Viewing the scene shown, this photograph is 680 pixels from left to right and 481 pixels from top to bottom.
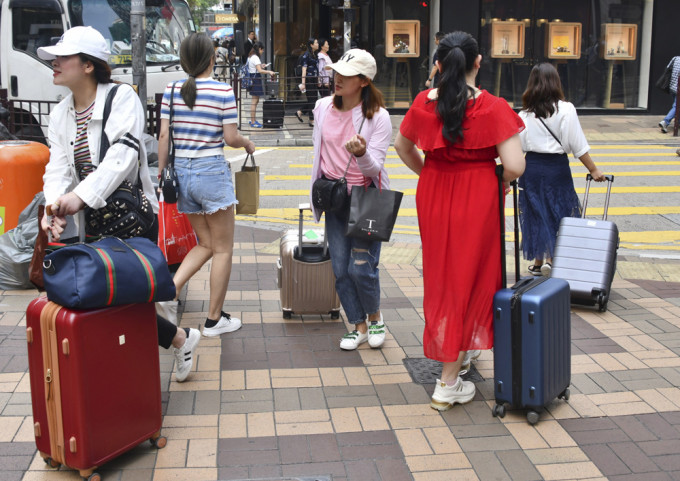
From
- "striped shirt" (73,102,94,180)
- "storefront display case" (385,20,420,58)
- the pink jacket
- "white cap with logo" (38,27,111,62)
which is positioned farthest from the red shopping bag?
"storefront display case" (385,20,420,58)

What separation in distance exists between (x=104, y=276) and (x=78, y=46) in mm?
1182

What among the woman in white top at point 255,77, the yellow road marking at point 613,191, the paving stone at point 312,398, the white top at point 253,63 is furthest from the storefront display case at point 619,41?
the paving stone at point 312,398

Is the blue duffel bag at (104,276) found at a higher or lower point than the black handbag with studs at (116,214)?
lower

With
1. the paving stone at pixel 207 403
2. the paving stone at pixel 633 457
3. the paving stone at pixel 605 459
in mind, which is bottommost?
the paving stone at pixel 605 459

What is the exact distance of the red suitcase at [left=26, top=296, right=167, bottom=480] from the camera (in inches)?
139

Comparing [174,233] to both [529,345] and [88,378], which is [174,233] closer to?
[88,378]

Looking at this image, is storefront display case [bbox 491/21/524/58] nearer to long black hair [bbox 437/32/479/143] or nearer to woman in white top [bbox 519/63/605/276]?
woman in white top [bbox 519/63/605/276]

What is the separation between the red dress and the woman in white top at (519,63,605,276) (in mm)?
2364

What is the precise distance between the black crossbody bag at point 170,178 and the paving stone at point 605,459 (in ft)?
9.13

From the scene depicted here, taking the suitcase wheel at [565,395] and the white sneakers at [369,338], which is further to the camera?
the white sneakers at [369,338]

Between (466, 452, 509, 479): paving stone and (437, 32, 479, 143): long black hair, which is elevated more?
(437, 32, 479, 143): long black hair

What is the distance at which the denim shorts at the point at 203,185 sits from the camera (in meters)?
5.21

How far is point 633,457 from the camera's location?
3996mm

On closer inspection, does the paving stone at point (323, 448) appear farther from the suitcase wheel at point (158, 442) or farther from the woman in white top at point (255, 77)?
the woman in white top at point (255, 77)
